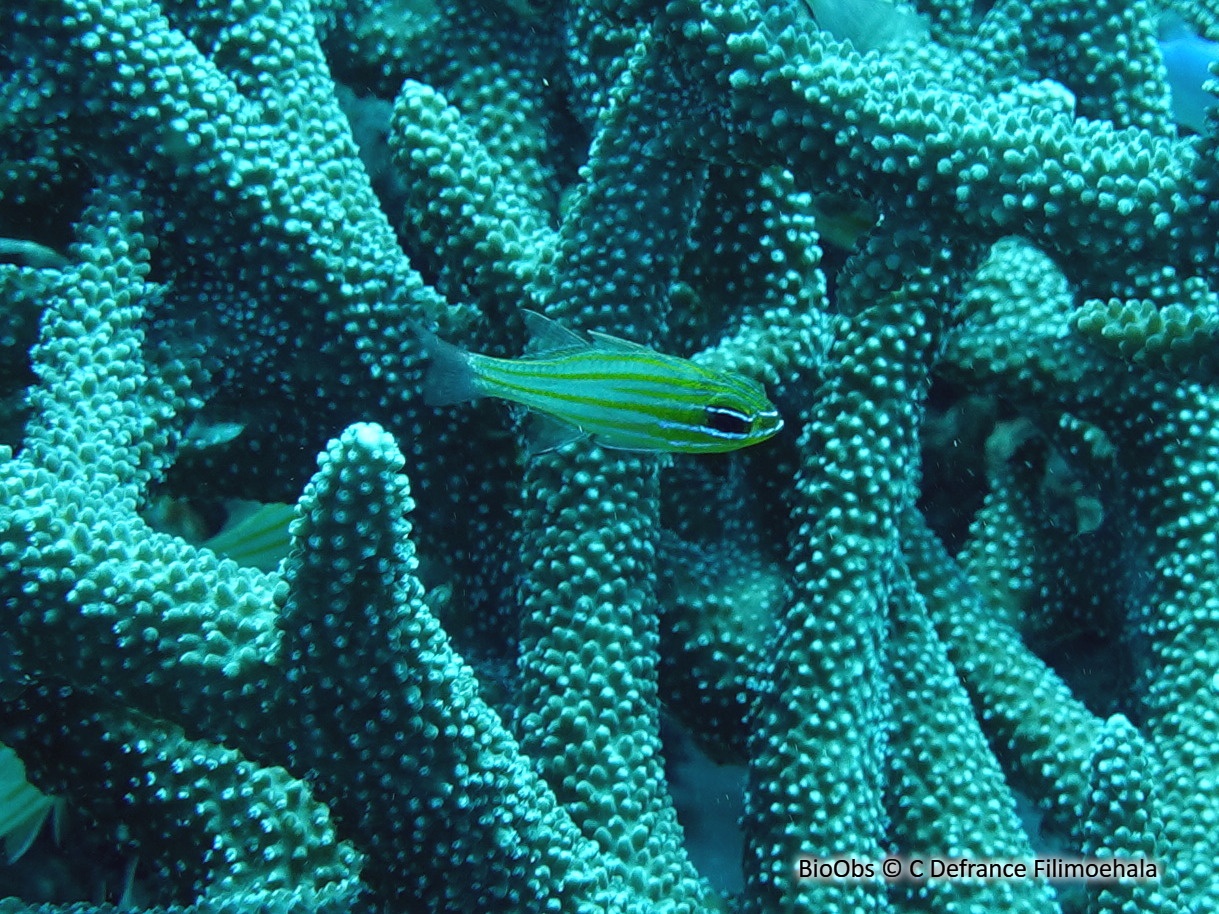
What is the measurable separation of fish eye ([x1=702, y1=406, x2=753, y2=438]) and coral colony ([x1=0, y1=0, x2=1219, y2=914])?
14 millimetres

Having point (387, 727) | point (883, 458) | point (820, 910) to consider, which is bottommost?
point (820, 910)

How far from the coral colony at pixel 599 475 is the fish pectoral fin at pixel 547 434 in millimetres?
47

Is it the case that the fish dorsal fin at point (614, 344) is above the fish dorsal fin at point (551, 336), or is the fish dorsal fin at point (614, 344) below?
above

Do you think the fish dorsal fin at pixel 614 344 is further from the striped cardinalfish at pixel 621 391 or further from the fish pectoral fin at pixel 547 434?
the fish pectoral fin at pixel 547 434

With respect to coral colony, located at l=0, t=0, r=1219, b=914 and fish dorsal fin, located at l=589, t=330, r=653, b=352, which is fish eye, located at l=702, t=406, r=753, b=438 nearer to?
coral colony, located at l=0, t=0, r=1219, b=914

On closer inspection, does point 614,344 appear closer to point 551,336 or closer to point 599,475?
point 551,336

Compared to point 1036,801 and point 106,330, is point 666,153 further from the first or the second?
point 1036,801

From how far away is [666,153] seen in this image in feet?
8.64

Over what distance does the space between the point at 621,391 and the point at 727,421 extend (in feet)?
0.87

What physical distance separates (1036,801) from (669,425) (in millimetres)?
1800

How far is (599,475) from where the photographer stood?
255 cm

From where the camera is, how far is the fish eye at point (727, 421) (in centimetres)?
211

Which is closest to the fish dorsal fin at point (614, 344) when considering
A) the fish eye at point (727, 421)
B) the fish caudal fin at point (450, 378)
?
the fish eye at point (727, 421)

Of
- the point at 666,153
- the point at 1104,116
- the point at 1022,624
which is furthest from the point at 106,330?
the point at 1104,116
